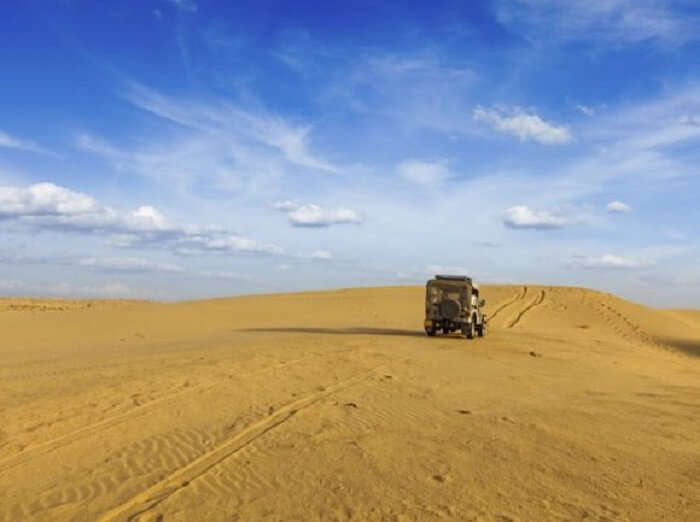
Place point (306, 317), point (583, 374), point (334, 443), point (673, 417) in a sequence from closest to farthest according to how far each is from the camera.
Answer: point (334, 443) → point (673, 417) → point (583, 374) → point (306, 317)

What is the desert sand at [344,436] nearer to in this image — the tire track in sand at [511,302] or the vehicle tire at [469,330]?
the vehicle tire at [469,330]

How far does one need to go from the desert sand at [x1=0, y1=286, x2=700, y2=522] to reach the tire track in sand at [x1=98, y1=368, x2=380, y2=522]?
0.03 meters

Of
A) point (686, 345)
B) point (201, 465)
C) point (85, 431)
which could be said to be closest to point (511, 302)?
point (686, 345)

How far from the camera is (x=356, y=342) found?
21953mm

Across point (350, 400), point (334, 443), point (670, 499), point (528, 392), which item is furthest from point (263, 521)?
point (528, 392)

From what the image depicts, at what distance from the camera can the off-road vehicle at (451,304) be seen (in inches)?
949

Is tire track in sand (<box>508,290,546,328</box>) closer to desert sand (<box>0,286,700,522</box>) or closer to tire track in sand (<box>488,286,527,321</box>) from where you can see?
tire track in sand (<box>488,286,527,321</box>)

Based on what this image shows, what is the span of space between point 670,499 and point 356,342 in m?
16.0

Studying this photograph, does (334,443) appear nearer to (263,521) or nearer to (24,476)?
(263,521)

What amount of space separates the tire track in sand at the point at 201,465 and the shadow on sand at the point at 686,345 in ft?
78.4

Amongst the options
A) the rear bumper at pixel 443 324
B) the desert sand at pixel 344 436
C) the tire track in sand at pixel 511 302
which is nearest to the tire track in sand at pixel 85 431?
the desert sand at pixel 344 436

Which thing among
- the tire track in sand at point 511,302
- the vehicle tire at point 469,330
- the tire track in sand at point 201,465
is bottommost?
the tire track in sand at point 201,465

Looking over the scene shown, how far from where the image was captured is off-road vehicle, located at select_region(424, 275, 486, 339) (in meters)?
→ 24.1

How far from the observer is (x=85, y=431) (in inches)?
356
